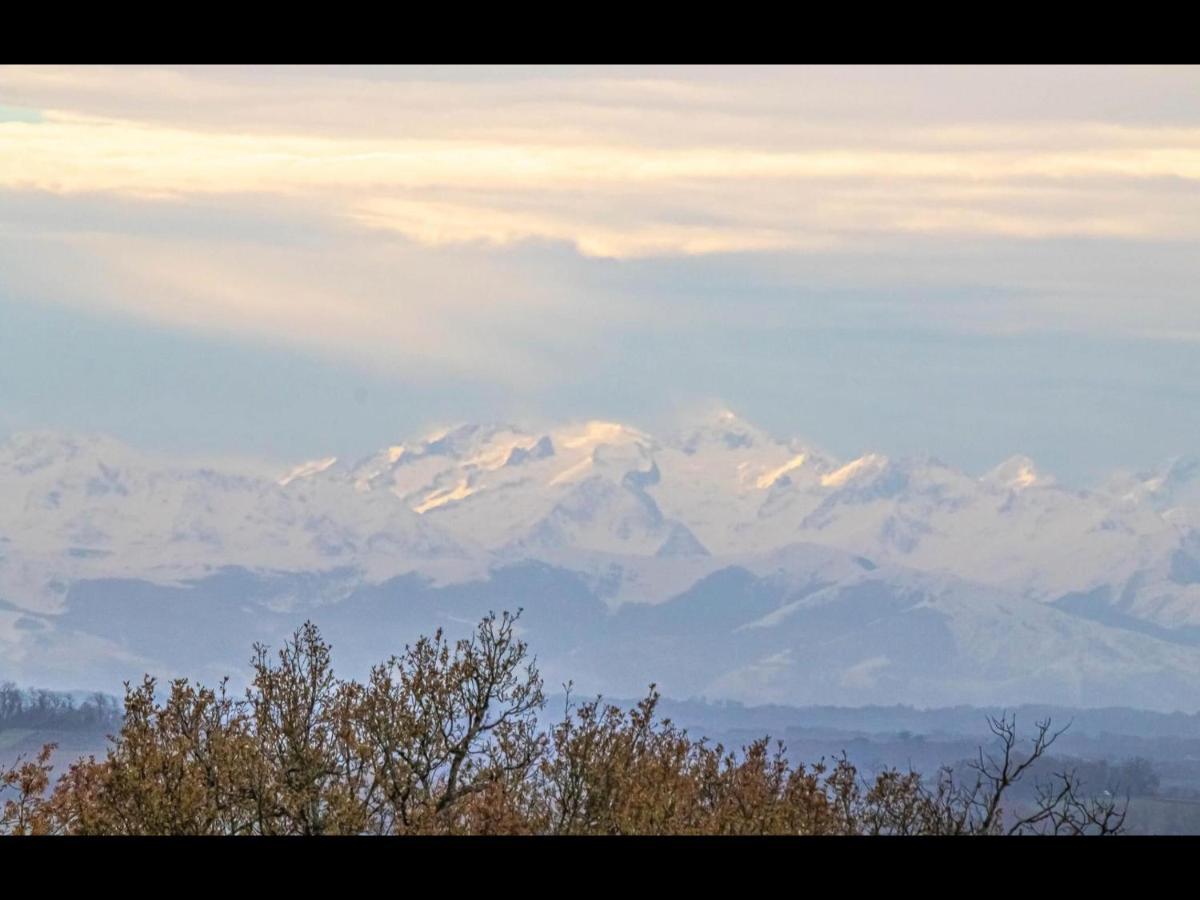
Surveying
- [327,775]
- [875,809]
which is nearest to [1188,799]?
[875,809]

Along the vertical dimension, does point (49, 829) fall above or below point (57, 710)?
below

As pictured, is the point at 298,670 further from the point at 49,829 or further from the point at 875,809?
the point at 875,809

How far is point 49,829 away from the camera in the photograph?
26.9 meters
